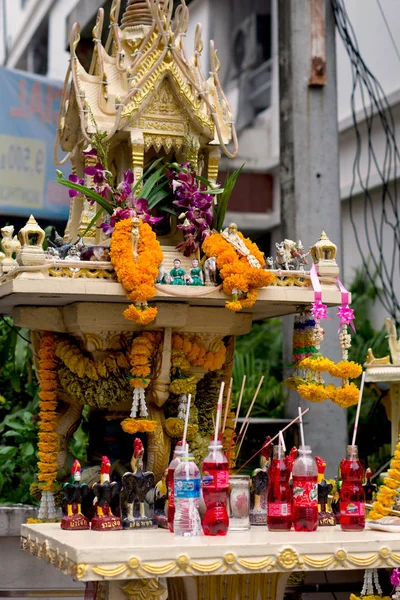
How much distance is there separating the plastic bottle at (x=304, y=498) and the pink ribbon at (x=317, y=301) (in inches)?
47.3

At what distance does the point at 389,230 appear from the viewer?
526 inches

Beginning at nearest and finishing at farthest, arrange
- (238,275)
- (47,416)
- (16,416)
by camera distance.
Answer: (238,275), (47,416), (16,416)

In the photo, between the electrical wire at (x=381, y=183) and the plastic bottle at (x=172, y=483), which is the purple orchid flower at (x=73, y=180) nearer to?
the plastic bottle at (x=172, y=483)

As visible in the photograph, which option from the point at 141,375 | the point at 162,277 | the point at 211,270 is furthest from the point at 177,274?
the point at 141,375

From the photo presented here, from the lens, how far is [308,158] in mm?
10422

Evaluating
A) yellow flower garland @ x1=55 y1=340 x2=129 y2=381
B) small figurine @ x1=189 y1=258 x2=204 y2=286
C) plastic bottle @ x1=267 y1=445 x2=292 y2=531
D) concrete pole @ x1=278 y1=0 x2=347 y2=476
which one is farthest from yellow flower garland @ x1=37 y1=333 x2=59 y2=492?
concrete pole @ x1=278 y1=0 x2=347 y2=476

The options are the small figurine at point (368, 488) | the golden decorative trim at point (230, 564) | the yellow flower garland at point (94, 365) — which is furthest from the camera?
the yellow flower garland at point (94, 365)

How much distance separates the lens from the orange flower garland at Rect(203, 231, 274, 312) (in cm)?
681

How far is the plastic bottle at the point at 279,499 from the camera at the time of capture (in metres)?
6.14

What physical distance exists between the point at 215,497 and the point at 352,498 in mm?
867

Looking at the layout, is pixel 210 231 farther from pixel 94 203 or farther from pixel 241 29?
pixel 241 29

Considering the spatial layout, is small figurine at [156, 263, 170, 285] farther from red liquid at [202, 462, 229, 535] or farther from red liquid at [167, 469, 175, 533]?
red liquid at [202, 462, 229, 535]

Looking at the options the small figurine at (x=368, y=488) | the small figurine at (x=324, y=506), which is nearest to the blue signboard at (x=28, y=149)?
the small figurine at (x=368, y=488)

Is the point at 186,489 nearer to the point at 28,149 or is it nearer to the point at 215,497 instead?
the point at 215,497
